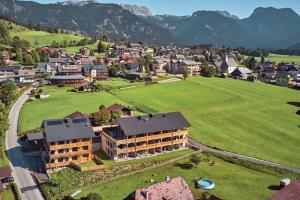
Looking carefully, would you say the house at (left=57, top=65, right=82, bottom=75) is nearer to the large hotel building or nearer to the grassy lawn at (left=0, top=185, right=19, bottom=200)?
the large hotel building

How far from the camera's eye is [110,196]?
59688 mm

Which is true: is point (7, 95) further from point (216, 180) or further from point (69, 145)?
point (216, 180)

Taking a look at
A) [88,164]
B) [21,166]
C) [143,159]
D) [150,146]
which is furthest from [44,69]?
[143,159]

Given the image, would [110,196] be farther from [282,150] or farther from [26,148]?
[282,150]

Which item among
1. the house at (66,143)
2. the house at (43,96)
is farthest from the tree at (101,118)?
the house at (43,96)

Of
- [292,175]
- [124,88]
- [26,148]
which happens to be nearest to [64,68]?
[124,88]

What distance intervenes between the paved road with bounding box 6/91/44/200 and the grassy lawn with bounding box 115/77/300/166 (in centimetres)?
3488

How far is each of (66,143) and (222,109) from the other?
5411 cm

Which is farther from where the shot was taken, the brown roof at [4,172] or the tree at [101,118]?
the tree at [101,118]

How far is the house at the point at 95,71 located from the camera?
158887 millimetres

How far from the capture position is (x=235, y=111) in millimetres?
111062

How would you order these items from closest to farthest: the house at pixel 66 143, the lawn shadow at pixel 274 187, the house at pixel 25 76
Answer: the lawn shadow at pixel 274 187 → the house at pixel 66 143 → the house at pixel 25 76

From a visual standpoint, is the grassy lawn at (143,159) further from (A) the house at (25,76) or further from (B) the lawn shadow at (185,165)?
(A) the house at (25,76)

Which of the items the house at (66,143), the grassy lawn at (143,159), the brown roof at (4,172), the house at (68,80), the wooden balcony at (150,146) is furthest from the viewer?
the house at (68,80)
